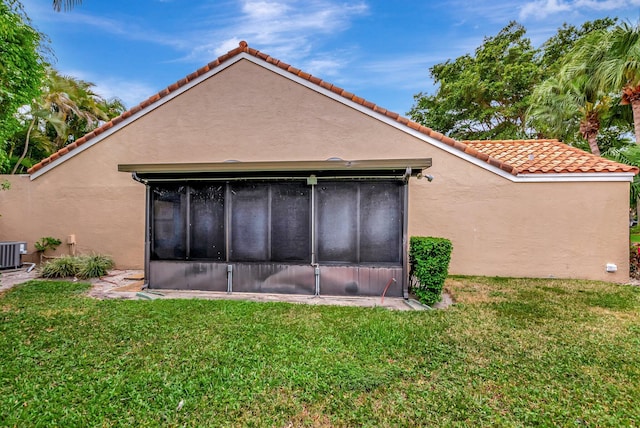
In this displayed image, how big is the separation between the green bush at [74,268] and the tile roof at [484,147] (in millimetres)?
3627

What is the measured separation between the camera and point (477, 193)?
7996mm

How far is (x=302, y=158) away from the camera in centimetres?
880

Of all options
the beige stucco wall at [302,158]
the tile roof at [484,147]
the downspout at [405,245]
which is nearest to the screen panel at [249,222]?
the beige stucco wall at [302,158]

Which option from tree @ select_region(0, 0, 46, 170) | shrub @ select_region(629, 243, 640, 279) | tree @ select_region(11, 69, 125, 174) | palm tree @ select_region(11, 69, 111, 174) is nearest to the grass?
shrub @ select_region(629, 243, 640, 279)

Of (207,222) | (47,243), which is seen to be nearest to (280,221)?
(207,222)

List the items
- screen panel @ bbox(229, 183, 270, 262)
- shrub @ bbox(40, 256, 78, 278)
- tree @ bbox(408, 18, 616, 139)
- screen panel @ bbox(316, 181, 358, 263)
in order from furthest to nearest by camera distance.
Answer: tree @ bbox(408, 18, 616, 139) → shrub @ bbox(40, 256, 78, 278) → screen panel @ bbox(229, 183, 270, 262) → screen panel @ bbox(316, 181, 358, 263)

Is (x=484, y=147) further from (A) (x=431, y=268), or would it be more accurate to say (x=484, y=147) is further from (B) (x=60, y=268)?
(B) (x=60, y=268)

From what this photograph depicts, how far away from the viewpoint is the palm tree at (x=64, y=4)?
7305 mm

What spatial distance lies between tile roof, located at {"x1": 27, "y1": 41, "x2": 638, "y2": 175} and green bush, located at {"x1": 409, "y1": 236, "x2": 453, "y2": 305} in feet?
12.0

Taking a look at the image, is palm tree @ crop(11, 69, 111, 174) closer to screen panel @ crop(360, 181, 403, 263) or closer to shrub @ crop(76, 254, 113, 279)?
shrub @ crop(76, 254, 113, 279)

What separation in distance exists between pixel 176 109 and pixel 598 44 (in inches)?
571

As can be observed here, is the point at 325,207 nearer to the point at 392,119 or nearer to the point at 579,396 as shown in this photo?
the point at 392,119

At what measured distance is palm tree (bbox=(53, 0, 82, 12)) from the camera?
288 inches

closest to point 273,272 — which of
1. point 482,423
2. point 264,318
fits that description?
point 264,318
